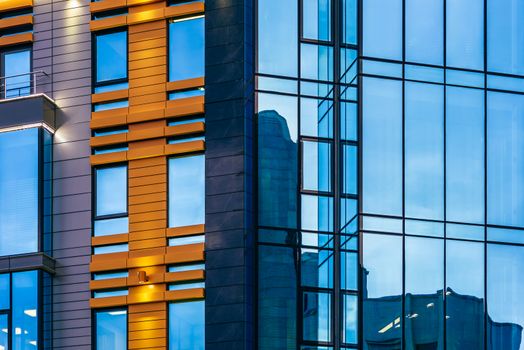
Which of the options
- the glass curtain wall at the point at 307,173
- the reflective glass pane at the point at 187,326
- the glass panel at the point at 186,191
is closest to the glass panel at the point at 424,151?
the glass curtain wall at the point at 307,173

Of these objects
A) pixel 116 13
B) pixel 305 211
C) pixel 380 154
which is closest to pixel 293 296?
pixel 305 211

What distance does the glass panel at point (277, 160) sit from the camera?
3403 centimetres

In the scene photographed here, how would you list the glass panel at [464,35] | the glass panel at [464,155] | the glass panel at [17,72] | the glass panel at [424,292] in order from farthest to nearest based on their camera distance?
1. the glass panel at [17,72]
2. the glass panel at [464,35]
3. the glass panel at [464,155]
4. the glass panel at [424,292]

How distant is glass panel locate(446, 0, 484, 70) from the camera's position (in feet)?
114

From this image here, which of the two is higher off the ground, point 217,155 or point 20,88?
point 20,88

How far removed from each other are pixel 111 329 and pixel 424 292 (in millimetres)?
8852

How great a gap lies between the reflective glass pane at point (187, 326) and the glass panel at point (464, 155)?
24.1ft

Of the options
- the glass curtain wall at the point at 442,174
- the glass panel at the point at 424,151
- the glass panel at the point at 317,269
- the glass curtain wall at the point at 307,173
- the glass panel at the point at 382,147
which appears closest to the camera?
the glass curtain wall at the point at 442,174

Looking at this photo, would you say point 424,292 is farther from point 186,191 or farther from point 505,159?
point 186,191

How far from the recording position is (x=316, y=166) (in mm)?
34625

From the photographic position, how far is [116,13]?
3703 centimetres

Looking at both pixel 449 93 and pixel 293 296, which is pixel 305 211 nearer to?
pixel 293 296

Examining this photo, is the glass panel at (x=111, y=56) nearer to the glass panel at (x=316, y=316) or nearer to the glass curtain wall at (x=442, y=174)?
the glass curtain wall at (x=442, y=174)

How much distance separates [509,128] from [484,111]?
89 centimetres
